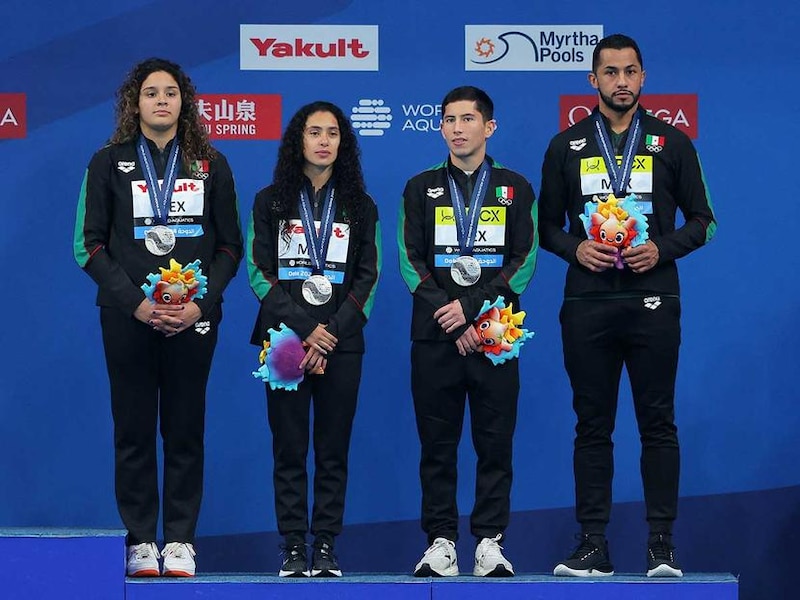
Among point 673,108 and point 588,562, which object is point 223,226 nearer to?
point 588,562

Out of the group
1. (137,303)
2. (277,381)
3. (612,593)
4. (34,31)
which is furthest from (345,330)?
(34,31)

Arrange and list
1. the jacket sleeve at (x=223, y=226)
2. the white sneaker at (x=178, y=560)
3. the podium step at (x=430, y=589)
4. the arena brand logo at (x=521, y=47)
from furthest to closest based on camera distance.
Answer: the arena brand logo at (x=521, y=47) < the jacket sleeve at (x=223, y=226) < the white sneaker at (x=178, y=560) < the podium step at (x=430, y=589)

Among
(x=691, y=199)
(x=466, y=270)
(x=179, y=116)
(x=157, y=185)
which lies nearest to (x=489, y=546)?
(x=466, y=270)

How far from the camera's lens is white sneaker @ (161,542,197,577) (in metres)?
4.21

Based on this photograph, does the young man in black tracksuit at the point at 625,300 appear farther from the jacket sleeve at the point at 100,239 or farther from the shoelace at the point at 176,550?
the jacket sleeve at the point at 100,239

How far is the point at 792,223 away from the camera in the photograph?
544 cm

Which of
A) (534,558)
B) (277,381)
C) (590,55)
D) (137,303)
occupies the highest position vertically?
(590,55)

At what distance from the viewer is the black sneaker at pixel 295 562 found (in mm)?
4184

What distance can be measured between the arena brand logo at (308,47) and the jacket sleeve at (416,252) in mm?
1229

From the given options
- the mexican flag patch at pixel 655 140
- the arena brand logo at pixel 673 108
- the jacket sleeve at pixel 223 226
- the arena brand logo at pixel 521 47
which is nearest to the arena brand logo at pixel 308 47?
the arena brand logo at pixel 521 47

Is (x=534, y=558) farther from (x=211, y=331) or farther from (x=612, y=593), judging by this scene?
(x=211, y=331)

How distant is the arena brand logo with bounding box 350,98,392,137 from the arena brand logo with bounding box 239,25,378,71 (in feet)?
0.47

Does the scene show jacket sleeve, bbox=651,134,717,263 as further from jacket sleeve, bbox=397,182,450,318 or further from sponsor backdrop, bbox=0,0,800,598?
sponsor backdrop, bbox=0,0,800,598

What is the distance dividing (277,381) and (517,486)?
1.66 m
